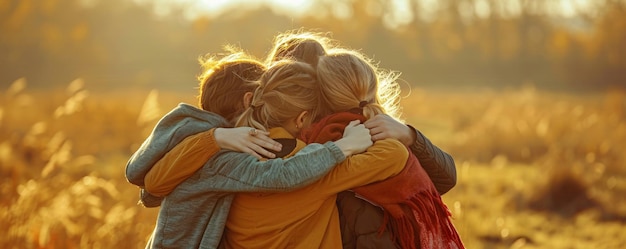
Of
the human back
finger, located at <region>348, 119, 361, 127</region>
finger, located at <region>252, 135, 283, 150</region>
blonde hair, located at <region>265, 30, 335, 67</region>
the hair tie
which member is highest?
blonde hair, located at <region>265, 30, 335, 67</region>

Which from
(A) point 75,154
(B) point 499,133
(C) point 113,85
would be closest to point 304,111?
(A) point 75,154

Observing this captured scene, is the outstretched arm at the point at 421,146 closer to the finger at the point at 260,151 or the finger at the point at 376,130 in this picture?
the finger at the point at 376,130

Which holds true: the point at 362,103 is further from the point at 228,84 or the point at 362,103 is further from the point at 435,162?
the point at 228,84

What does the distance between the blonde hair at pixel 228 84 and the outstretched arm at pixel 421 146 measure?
49cm

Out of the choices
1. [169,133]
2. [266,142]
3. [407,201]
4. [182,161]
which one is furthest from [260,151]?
[407,201]

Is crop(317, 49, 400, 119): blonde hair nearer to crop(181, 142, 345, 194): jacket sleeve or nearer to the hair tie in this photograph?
the hair tie

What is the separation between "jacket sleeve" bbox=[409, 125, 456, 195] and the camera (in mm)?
3504

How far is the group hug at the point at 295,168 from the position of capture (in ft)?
10.4

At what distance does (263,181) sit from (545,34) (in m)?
34.5

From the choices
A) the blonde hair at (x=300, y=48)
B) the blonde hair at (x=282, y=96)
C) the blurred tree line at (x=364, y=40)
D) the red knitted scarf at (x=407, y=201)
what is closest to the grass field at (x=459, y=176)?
the red knitted scarf at (x=407, y=201)

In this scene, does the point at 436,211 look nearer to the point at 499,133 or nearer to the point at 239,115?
the point at 239,115

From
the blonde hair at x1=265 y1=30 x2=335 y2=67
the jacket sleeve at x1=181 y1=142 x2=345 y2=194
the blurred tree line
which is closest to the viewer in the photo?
→ the jacket sleeve at x1=181 y1=142 x2=345 y2=194

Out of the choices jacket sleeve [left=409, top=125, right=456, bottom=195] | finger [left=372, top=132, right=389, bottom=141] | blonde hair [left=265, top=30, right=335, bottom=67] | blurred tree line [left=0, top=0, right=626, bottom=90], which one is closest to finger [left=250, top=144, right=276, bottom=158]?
finger [left=372, top=132, right=389, bottom=141]

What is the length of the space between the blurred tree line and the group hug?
40.7 ft
